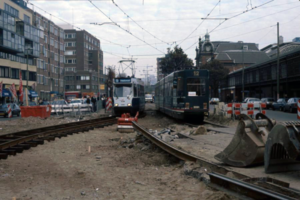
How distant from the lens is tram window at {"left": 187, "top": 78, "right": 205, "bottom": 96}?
19938mm

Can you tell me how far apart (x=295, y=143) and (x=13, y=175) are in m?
5.61

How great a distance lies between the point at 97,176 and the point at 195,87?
13803 mm

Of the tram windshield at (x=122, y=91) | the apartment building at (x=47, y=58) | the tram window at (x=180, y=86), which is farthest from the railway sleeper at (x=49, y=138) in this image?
the apartment building at (x=47, y=58)

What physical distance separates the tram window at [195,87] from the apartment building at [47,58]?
5415 centimetres

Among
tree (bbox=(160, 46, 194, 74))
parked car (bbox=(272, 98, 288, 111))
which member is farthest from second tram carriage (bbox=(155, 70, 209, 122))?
tree (bbox=(160, 46, 194, 74))

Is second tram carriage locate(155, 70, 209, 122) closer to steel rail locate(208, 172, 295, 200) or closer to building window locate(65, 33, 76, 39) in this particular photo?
steel rail locate(208, 172, 295, 200)

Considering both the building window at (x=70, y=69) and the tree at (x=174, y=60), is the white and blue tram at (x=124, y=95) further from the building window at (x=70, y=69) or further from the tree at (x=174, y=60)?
the building window at (x=70, y=69)

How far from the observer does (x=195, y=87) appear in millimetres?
20031

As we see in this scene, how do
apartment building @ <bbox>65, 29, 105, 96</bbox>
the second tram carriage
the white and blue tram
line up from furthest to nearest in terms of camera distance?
apartment building @ <bbox>65, 29, 105, 96</bbox>, the white and blue tram, the second tram carriage

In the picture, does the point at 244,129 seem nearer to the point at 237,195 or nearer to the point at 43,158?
the point at 237,195

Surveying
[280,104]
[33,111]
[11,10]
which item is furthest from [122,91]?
[11,10]

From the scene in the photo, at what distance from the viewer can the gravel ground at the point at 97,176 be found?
5.64 m

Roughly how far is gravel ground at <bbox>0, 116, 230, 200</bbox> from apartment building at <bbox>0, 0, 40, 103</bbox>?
133ft

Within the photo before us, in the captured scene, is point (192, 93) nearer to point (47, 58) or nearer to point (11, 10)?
point (11, 10)
